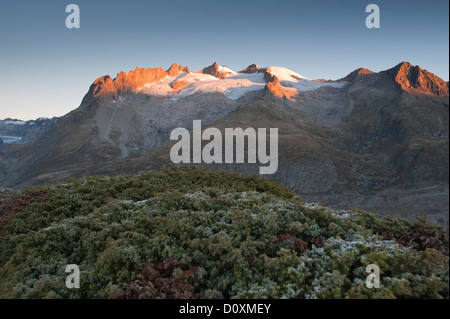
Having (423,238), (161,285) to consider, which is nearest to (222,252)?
(161,285)

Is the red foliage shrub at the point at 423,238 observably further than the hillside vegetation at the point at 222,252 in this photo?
Yes

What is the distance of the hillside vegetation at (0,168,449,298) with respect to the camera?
23.0 ft

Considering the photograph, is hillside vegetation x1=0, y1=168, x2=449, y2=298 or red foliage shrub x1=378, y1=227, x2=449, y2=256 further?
red foliage shrub x1=378, y1=227, x2=449, y2=256

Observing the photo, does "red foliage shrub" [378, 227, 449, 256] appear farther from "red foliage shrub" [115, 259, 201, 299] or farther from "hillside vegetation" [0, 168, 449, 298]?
"red foliage shrub" [115, 259, 201, 299]

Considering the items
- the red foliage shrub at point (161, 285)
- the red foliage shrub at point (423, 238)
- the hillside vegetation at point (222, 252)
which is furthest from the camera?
the red foliage shrub at point (423, 238)

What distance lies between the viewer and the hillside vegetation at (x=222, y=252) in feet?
23.0

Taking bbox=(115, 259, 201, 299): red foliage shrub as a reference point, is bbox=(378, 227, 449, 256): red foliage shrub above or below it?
above

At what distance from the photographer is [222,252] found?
8383 millimetres

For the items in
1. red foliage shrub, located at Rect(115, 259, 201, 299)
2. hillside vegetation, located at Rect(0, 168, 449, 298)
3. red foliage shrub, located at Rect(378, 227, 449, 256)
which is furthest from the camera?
red foliage shrub, located at Rect(378, 227, 449, 256)

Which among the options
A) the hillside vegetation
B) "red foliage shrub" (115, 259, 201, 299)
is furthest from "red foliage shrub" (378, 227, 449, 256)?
"red foliage shrub" (115, 259, 201, 299)

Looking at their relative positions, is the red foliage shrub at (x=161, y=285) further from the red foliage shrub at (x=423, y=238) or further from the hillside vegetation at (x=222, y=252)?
the red foliage shrub at (x=423, y=238)

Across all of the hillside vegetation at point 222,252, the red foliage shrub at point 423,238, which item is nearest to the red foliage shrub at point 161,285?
the hillside vegetation at point 222,252

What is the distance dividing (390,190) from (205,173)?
178135 mm
